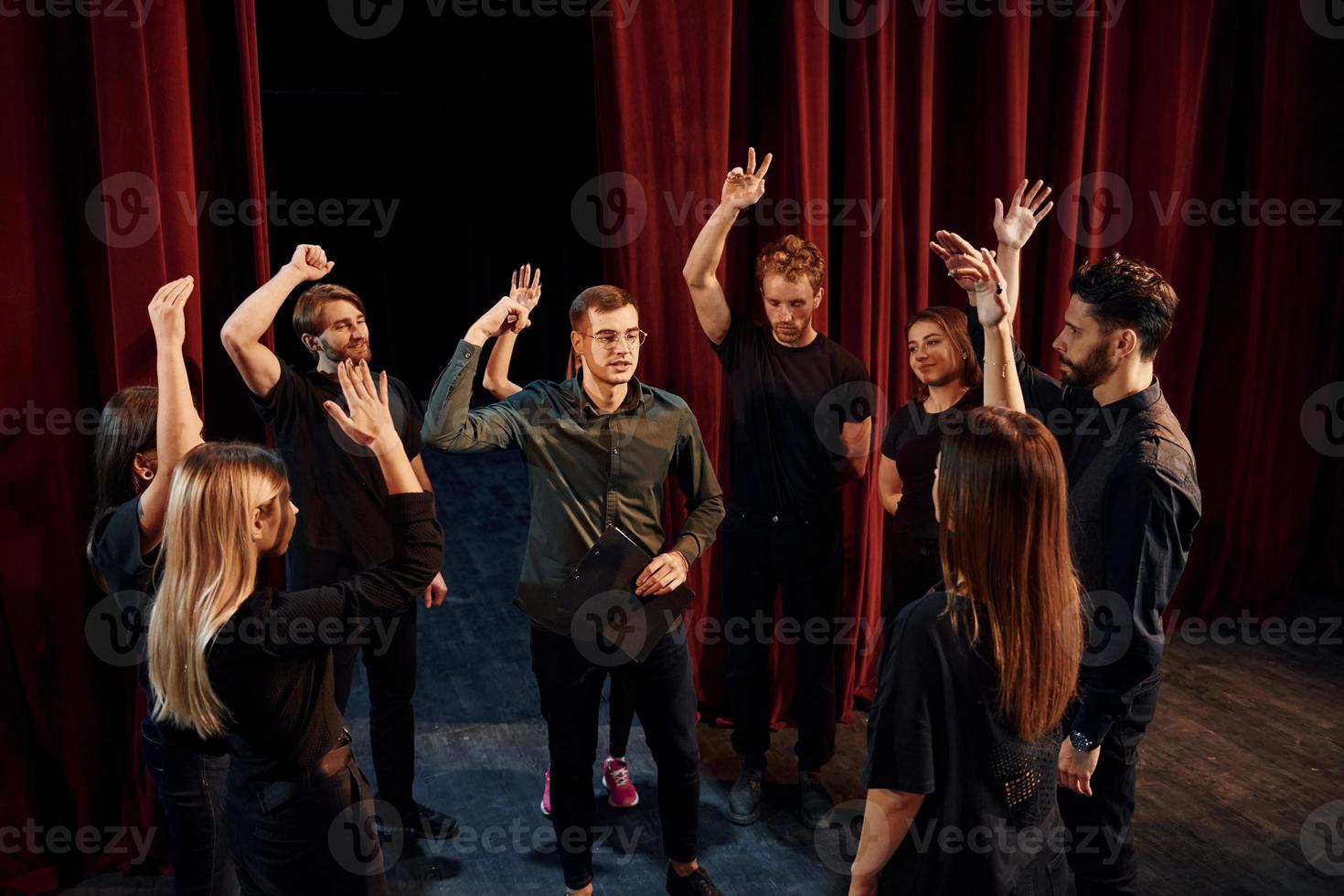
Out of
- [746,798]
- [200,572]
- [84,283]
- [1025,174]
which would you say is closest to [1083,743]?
[746,798]

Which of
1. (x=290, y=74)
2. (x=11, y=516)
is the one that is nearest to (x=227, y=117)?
(x=11, y=516)

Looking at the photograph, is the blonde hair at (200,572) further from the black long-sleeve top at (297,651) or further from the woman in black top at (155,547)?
the woman in black top at (155,547)

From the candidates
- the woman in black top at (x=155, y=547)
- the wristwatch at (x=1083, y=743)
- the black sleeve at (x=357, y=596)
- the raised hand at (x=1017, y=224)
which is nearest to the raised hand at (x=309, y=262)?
the woman in black top at (x=155, y=547)

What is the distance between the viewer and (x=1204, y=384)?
169 inches

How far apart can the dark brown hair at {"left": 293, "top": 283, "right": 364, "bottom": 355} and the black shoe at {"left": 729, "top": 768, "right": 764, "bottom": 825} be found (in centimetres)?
165

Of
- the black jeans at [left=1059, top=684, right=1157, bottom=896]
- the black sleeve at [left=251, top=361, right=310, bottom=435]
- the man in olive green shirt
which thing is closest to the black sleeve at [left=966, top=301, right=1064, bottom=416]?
the black jeans at [left=1059, top=684, right=1157, bottom=896]

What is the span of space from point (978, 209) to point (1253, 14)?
1517 mm

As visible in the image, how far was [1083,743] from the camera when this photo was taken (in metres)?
2.02

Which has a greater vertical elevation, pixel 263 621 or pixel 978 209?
pixel 978 209

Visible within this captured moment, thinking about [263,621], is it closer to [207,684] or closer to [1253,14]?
[207,684]

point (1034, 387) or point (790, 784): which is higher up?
point (1034, 387)

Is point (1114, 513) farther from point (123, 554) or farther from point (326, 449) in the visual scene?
point (123, 554)

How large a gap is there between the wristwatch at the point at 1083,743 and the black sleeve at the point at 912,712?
2.31 ft

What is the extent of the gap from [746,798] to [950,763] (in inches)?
58.9
